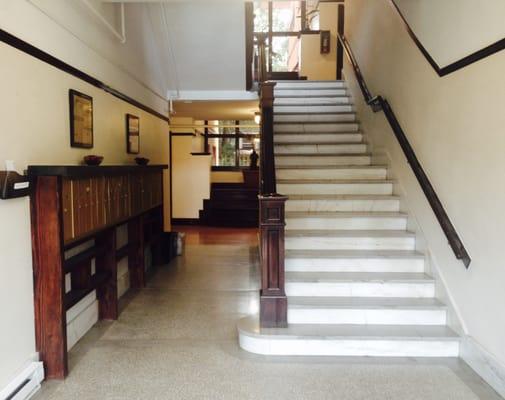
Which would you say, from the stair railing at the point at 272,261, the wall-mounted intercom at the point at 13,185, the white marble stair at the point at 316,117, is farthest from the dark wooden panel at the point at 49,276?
the white marble stair at the point at 316,117

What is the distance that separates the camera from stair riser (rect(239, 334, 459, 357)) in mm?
2617

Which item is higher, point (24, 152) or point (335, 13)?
point (335, 13)

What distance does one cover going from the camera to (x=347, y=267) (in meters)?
3.25

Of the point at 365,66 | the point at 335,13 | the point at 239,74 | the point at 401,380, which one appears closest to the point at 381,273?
the point at 401,380

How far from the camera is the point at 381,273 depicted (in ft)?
10.5

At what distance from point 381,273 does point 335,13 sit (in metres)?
7.02

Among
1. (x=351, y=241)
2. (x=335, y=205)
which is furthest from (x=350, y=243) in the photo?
(x=335, y=205)

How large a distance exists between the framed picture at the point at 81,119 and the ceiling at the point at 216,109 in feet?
10.7

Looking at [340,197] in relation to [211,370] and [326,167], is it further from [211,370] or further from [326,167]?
[211,370]

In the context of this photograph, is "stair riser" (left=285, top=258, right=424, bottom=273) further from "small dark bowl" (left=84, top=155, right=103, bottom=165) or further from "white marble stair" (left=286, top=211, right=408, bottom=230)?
"small dark bowl" (left=84, top=155, right=103, bottom=165)

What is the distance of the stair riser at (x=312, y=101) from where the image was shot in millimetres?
5901

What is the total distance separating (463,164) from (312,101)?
12.3 feet

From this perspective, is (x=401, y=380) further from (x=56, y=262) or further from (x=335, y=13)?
(x=335, y=13)

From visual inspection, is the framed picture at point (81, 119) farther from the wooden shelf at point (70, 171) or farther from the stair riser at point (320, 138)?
the stair riser at point (320, 138)
